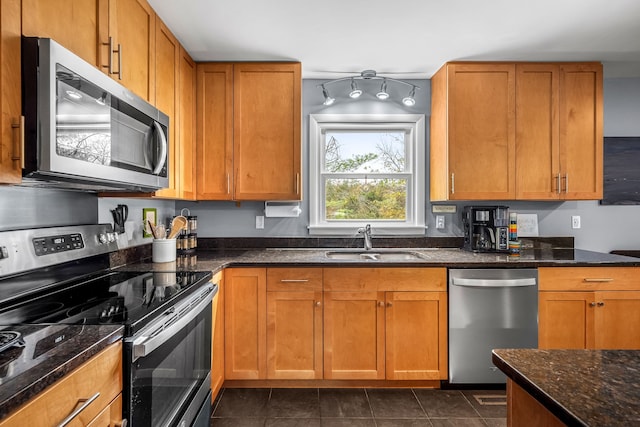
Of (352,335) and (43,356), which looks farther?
(352,335)

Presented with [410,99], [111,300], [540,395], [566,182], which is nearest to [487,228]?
[566,182]

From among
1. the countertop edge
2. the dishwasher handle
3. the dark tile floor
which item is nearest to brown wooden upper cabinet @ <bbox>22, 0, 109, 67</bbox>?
the countertop edge

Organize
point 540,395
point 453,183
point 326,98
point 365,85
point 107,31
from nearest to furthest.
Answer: point 540,395 < point 107,31 < point 453,183 < point 326,98 < point 365,85

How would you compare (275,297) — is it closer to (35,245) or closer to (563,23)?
(35,245)

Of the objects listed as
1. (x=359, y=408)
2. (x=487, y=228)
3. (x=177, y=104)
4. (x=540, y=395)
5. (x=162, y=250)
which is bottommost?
(x=359, y=408)

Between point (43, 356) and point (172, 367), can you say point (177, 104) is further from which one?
point (43, 356)

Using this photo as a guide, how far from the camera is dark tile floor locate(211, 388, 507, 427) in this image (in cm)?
200

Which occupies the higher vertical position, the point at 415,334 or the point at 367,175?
the point at 367,175

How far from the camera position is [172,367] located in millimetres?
1372

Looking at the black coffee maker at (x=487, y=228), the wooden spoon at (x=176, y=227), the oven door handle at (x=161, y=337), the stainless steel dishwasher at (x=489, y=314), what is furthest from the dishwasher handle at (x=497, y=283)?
the wooden spoon at (x=176, y=227)

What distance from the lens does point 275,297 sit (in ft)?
7.57

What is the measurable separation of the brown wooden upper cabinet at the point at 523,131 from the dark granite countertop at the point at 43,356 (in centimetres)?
229

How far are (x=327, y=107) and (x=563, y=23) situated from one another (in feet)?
5.32

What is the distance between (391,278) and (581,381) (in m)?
1.62
